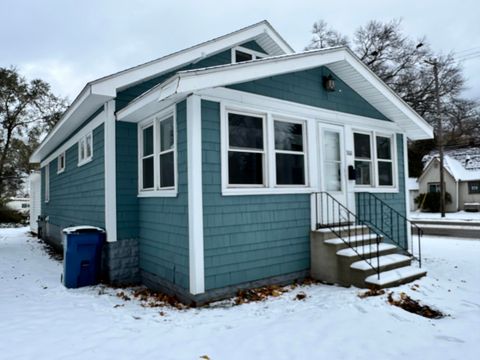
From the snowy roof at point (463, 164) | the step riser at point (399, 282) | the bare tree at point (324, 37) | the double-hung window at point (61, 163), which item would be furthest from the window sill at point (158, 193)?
the snowy roof at point (463, 164)

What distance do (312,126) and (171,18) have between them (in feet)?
65.1

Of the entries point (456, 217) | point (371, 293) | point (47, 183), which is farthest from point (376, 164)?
point (456, 217)

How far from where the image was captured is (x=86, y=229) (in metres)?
5.72

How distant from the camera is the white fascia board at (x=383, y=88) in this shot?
612cm

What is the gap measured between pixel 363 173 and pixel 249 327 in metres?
4.43

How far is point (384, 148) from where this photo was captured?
24.1 feet

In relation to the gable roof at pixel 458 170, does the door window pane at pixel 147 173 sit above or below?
below

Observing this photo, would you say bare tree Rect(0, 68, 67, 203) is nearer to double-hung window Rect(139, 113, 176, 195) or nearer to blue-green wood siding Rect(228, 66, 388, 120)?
double-hung window Rect(139, 113, 176, 195)

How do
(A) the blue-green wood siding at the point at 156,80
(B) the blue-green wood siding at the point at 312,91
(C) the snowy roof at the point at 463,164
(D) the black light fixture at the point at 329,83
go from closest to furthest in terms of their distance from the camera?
(B) the blue-green wood siding at the point at 312,91 < (A) the blue-green wood siding at the point at 156,80 < (D) the black light fixture at the point at 329,83 < (C) the snowy roof at the point at 463,164

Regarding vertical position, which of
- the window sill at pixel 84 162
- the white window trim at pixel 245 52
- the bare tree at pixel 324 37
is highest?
the bare tree at pixel 324 37

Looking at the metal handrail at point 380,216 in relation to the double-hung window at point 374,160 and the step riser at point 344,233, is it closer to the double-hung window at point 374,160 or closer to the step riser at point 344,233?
the double-hung window at point 374,160

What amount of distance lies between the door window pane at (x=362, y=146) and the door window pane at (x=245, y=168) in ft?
8.21

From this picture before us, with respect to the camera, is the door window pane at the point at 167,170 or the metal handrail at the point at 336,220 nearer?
the door window pane at the point at 167,170

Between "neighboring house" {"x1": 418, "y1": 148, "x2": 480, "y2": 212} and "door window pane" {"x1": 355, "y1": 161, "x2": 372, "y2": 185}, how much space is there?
69.9 feet
